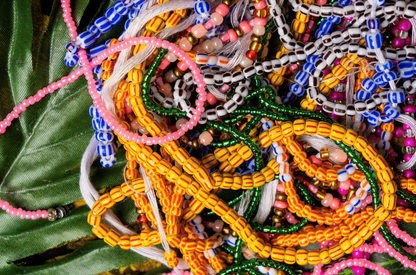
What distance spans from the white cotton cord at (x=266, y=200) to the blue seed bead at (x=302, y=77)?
21cm

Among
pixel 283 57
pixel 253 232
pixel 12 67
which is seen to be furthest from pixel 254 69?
pixel 12 67

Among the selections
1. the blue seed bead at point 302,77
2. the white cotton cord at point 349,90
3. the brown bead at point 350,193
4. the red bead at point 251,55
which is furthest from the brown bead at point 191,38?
the brown bead at point 350,193

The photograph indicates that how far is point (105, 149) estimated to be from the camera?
70 centimetres

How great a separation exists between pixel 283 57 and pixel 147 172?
354 millimetres

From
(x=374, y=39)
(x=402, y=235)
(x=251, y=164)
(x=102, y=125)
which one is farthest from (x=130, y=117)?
(x=402, y=235)

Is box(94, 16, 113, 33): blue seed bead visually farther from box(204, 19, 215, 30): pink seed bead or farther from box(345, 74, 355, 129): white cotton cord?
box(345, 74, 355, 129): white cotton cord

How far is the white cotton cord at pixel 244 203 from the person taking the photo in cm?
74

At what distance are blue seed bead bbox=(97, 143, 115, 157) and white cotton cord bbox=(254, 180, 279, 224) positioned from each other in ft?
1.09

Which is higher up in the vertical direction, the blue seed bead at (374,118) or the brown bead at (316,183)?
the blue seed bead at (374,118)

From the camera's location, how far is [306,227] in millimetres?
732

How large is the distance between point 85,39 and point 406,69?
0.62 m

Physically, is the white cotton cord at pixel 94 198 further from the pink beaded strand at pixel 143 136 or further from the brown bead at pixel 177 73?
the brown bead at pixel 177 73

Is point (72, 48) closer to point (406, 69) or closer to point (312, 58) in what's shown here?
point (312, 58)

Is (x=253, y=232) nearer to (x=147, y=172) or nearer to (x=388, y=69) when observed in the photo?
(x=147, y=172)
